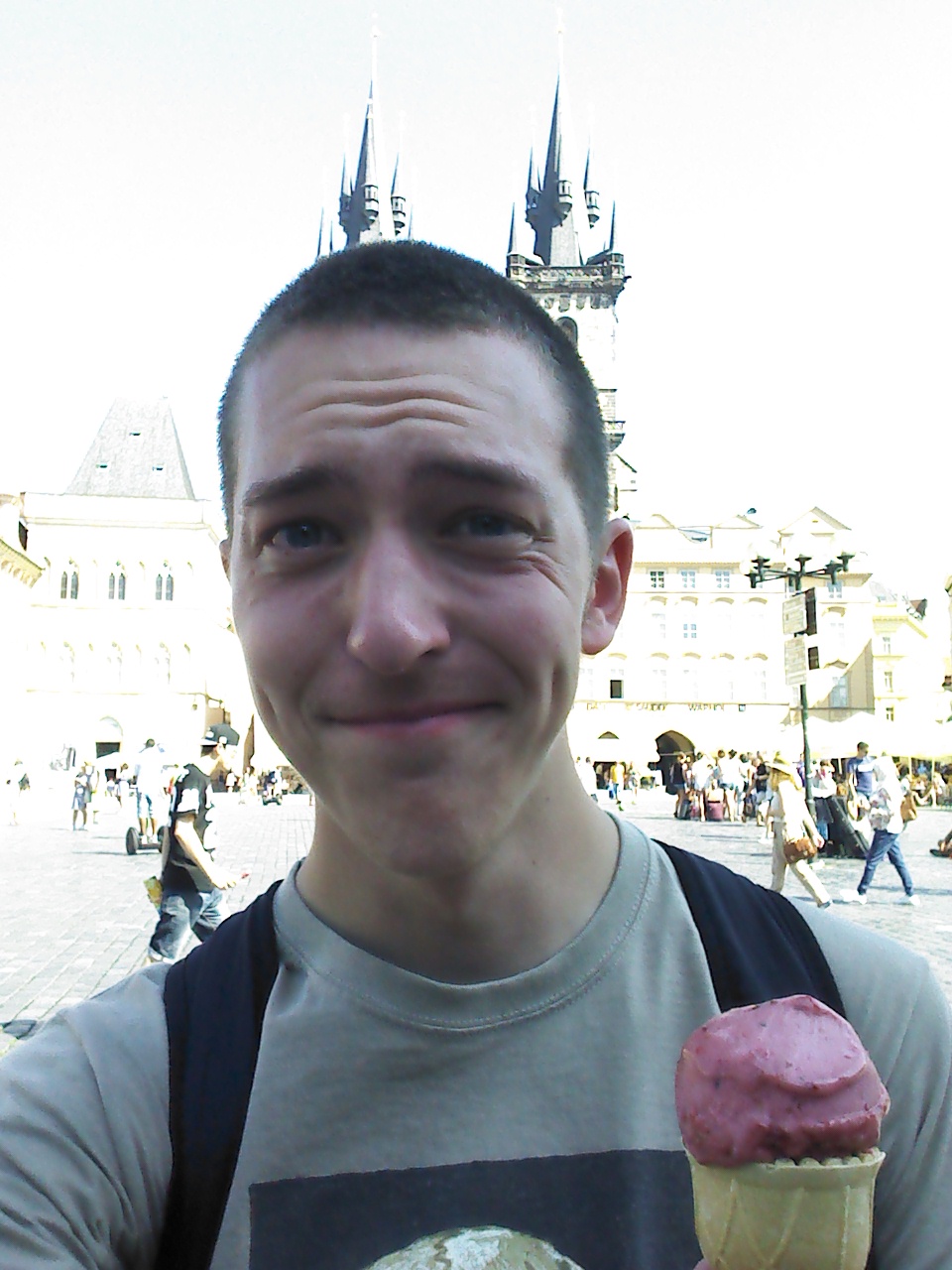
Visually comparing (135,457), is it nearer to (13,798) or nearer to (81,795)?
(13,798)

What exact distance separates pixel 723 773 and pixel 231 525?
29.1m

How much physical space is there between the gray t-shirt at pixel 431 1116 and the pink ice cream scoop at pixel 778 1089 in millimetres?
264

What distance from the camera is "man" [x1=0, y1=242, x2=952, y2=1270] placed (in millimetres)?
1140

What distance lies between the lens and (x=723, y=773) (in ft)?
96.6

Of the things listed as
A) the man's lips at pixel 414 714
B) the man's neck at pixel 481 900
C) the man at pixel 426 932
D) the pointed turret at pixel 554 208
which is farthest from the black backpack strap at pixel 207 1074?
the pointed turret at pixel 554 208

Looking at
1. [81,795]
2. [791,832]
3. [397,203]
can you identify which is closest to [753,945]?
[791,832]

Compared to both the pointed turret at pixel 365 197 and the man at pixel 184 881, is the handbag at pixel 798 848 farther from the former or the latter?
the pointed turret at pixel 365 197

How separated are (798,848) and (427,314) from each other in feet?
30.5

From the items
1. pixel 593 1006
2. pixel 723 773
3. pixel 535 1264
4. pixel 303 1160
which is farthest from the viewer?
pixel 723 773

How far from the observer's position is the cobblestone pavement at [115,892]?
26.2ft

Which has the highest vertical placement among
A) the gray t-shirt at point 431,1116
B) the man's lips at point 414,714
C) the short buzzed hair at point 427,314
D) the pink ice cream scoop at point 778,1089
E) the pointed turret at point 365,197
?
the pointed turret at point 365,197

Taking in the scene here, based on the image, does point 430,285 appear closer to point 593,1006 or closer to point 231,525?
point 231,525

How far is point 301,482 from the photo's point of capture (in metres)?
1.24

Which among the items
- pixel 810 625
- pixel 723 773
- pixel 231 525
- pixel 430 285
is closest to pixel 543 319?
pixel 430 285
